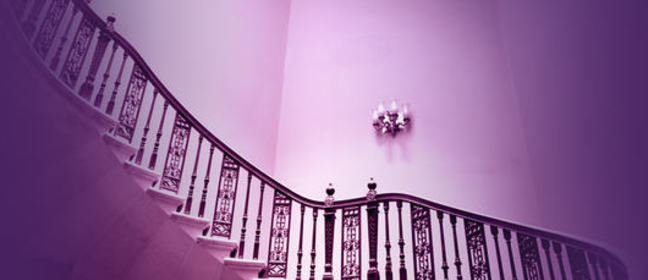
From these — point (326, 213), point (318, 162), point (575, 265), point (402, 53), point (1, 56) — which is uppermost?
point (402, 53)

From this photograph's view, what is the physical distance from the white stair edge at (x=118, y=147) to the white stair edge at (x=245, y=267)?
3.52ft

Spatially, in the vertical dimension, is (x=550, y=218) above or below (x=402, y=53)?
below

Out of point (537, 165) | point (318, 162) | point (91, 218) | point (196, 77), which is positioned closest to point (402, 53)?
point (318, 162)

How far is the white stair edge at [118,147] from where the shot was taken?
9.45 ft

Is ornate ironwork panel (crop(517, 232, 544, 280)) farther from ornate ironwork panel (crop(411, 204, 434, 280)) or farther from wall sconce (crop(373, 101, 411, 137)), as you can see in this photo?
wall sconce (crop(373, 101, 411, 137))

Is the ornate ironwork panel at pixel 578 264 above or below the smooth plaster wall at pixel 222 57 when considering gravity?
below

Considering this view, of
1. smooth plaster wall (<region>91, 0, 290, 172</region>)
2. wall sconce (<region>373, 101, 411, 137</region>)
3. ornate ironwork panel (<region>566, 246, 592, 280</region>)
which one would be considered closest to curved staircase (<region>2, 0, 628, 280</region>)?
ornate ironwork panel (<region>566, 246, 592, 280</region>)

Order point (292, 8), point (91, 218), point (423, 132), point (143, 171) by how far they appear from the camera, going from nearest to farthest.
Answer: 1. point (91, 218)
2. point (143, 171)
3. point (423, 132)
4. point (292, 8)

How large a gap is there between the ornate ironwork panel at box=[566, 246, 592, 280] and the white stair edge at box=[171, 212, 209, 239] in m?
2.71

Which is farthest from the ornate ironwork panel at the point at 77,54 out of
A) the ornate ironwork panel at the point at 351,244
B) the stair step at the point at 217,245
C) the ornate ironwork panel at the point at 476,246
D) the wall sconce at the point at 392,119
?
the wall sconce at the point at 392,119

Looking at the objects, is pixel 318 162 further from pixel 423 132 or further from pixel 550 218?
pixel 550 218

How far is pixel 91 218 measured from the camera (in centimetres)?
274

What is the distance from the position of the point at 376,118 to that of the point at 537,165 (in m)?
2.15

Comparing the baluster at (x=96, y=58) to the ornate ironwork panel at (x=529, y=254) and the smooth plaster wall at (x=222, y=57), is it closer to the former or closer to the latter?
the smooth plaster wall at (x=222, y=57)
